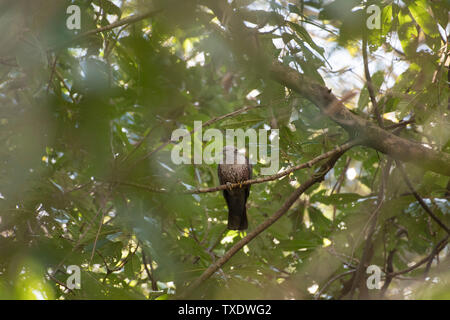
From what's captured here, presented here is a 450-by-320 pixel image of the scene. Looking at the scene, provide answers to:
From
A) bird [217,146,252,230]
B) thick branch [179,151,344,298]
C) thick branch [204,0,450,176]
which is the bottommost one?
thick branch [179,151,344,298]

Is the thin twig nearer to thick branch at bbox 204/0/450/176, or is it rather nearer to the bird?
thick branch at bbox 204/0/450/176

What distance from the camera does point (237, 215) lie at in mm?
4469

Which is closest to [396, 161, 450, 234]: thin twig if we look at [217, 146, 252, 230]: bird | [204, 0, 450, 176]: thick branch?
[204, 0, 450, 176]: thick branch

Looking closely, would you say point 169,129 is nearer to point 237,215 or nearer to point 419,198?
point 237,215

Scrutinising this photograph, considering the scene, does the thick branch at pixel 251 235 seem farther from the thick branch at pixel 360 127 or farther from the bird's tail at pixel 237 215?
the bird's tail at pixel 237 215

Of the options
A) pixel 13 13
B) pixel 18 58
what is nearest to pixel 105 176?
pixel 18 58

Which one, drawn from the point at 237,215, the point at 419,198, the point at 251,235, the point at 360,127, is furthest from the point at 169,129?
the point at 419,198

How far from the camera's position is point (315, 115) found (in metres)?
3.75

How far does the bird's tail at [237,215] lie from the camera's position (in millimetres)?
4430

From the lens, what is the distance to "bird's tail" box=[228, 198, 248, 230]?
4.43 meters

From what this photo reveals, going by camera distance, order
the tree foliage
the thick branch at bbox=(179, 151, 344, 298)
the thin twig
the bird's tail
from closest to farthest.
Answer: the tree foliage, the thick branch at bbox=(179, 151, 344, 298), the thin twig, the bird's tail

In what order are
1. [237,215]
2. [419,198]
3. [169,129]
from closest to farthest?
[419,198] → [169,129] → [237,215]
